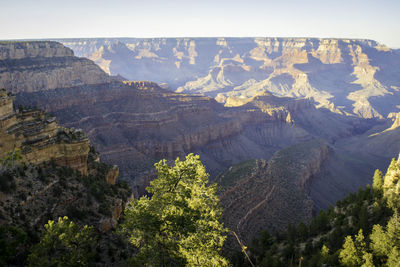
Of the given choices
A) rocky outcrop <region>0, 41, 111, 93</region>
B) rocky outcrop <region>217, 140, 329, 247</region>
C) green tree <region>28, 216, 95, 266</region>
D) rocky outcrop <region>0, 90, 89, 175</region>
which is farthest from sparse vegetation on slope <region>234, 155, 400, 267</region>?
rocky outcrop <region>0, 41, 111, 93</region>

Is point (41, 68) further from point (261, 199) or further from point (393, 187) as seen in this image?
point (393, 187)

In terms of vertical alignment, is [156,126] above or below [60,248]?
below

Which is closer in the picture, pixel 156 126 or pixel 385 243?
pixel 385 243

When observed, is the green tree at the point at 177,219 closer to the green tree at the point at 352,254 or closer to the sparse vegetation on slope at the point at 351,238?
the sparse vegetation on slope at the point at 351,238

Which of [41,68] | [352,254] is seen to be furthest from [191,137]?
[352,254]

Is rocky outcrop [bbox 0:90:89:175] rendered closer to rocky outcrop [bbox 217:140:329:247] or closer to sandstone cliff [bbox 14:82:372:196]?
rocky outcrop [bbox 217:140:329:247]

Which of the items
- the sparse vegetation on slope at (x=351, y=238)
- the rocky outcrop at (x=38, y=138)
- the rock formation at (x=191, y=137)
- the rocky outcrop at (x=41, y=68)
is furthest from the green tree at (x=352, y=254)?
the rocky outcrop at (x=41, y=68)

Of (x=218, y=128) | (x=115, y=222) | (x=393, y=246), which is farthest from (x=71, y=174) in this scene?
(x=218, y=128)
